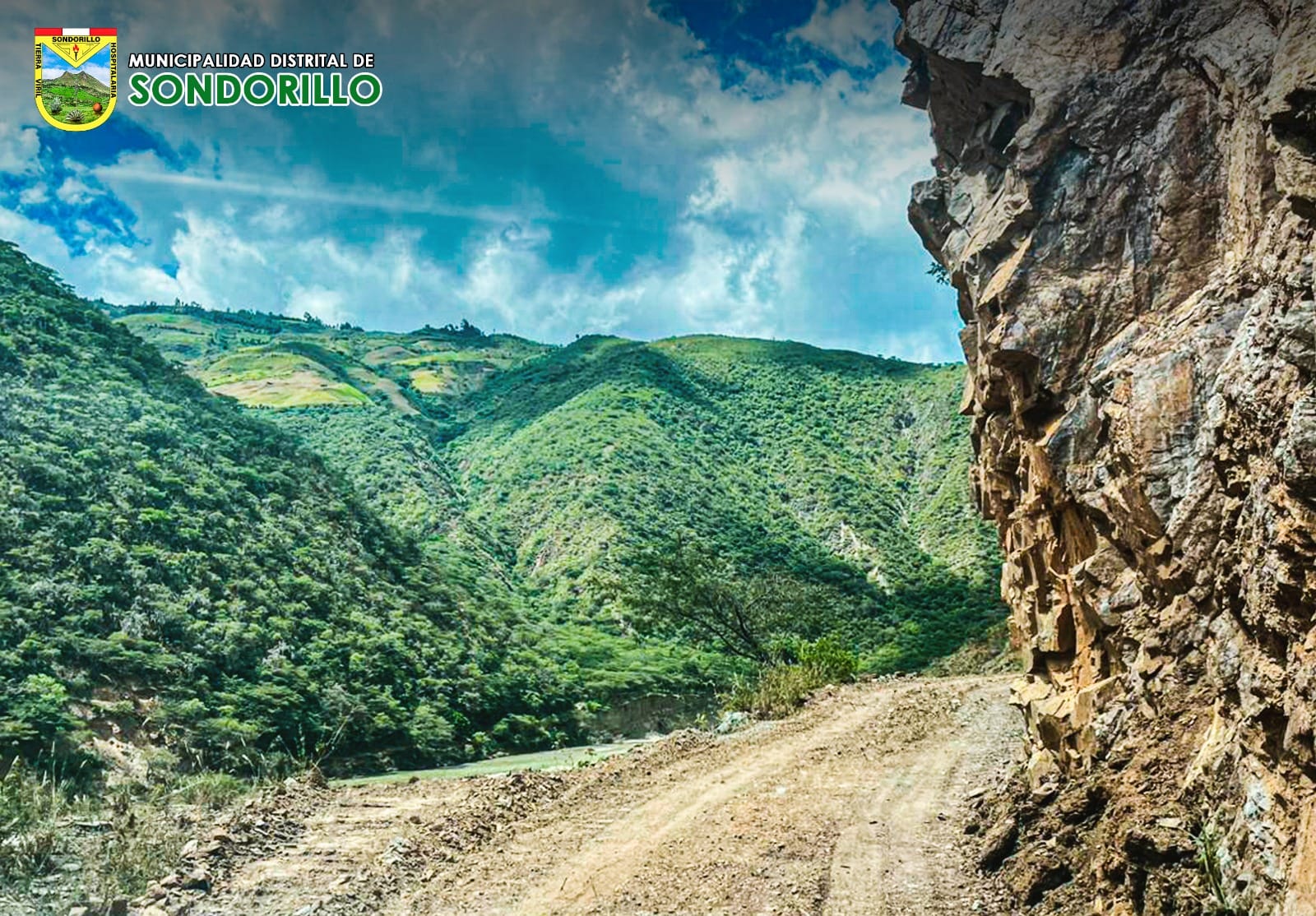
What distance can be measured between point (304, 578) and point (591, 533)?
24.6 meters

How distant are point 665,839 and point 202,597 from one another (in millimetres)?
17638

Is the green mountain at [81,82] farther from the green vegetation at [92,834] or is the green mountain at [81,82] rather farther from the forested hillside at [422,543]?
the green vegetation at [92,834]

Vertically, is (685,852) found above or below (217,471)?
below

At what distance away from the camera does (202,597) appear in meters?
23.4

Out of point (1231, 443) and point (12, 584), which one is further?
point (12, 584)

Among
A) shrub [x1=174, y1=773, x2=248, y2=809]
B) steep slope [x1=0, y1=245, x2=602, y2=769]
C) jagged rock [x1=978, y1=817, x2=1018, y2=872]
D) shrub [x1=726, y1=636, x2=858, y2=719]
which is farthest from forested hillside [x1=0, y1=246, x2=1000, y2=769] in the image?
jagged rock [x1=978, y1=817, x2=1018, y2=872]

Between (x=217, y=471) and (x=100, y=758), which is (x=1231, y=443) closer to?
(x=100, y=758)

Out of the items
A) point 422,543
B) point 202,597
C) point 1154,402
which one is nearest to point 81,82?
point 202,597

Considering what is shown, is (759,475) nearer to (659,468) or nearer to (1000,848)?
(659,468)

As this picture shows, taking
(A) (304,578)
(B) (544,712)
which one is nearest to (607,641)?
(B) (544,712)

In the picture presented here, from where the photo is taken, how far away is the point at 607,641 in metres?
40.3

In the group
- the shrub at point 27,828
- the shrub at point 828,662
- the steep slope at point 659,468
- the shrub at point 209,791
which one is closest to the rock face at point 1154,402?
the shrub at point 27,828

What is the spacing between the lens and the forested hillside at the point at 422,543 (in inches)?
812

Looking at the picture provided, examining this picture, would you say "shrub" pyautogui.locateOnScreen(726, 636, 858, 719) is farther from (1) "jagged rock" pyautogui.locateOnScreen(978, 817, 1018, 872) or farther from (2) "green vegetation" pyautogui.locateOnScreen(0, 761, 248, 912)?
(1) "jagged rock" pyautogui.locateOnScreen(978, 817, 1018, 872)
